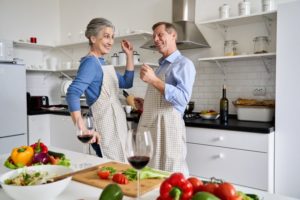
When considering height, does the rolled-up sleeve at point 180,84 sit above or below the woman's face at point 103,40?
below

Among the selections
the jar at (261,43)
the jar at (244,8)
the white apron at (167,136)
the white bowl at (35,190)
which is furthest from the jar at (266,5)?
the white bowl at (35,190)

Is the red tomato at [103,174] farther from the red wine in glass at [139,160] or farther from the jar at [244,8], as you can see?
the jar at [244,8]

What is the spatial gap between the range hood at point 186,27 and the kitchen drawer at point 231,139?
929 millimetres

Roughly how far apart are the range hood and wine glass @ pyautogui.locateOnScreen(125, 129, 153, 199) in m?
2.05

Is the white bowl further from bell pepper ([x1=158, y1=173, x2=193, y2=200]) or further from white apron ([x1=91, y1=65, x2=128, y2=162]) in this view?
white apron ([x1=91, y1=65, x2=128, y2=162])

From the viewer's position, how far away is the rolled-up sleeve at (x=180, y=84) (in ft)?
5.81

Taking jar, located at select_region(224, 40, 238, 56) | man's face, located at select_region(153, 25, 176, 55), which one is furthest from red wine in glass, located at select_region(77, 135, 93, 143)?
jar, located at select_region(224, 40, 238, 56)

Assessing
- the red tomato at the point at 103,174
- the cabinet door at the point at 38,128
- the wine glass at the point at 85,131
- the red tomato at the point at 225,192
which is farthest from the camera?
the cabinet door at the point at 38,128

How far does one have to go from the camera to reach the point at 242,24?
2938mm

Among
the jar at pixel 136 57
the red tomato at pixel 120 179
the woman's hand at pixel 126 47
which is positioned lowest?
the red tomato at pixel 120 179

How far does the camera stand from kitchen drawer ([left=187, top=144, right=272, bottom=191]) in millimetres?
2258

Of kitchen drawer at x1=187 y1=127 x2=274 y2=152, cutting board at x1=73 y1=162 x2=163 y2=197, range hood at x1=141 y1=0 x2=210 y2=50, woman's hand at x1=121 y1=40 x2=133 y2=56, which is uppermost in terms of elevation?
range hood at x1=141 y1=0 x2=210 y2=50

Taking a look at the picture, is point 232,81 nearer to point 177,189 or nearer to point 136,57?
point 136,57

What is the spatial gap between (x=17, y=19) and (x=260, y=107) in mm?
3654
